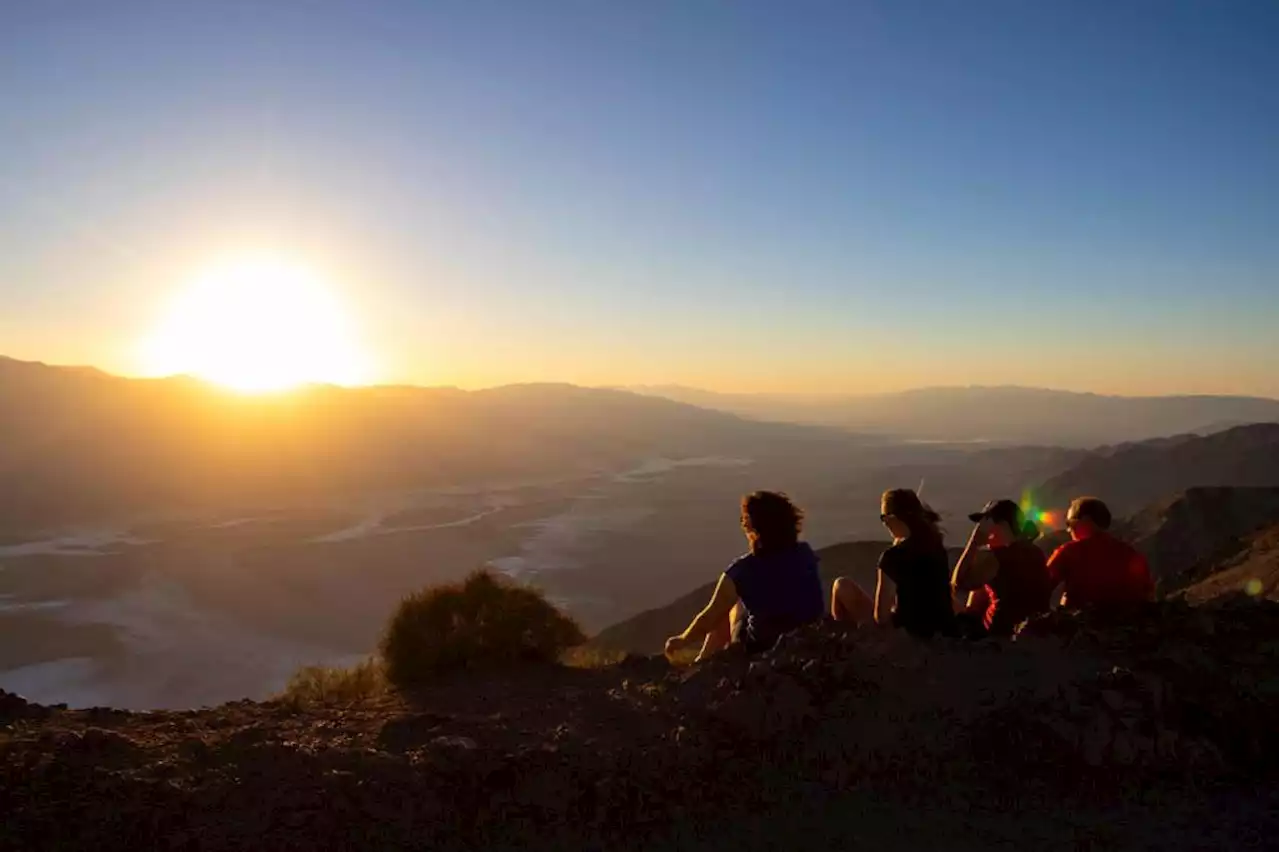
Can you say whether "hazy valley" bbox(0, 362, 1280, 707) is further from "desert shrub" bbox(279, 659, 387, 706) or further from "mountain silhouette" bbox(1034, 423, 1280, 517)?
"desert shrub" bbox(279, 659, 387, 706)

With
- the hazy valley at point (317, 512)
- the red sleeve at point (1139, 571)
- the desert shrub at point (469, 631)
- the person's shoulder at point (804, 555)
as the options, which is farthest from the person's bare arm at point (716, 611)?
the hazy valley at point (317, 512)

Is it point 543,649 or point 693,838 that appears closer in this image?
point 693,838

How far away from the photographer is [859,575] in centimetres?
2428

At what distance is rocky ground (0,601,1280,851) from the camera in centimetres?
348

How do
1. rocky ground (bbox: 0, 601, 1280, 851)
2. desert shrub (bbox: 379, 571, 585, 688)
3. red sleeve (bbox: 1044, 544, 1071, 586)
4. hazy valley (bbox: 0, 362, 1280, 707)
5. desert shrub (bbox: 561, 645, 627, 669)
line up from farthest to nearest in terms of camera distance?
1. hazy valley (bbox: 0, 362, 1280, 707)
2. desert shrub (bbox: 561, 645, 627, 669)
3. desert shrub (bbox: 379, 571, 585, 688)
4. red sleeve (bbox: 1044, 544, 1071, 586)
5. rocky ground (bbox: 0, 601, 1280, 851)

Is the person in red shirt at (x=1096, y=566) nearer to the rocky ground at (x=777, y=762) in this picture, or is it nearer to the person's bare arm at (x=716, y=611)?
the rocky ground at (x=777, y=762)

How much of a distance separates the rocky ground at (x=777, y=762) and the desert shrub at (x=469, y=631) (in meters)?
1.25

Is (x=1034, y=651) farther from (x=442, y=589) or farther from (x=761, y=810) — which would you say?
(x=442, y=589)

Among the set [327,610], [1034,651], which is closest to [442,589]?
[1034,651]

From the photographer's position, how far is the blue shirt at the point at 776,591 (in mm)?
5430

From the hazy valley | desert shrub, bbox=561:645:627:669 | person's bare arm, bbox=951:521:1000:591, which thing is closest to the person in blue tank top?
person's bare arm, bbox=951:521:1000:591

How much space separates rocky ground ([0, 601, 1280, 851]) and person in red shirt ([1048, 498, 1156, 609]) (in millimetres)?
663

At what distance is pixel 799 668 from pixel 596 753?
4.03 ft

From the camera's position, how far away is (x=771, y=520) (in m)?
5.48
